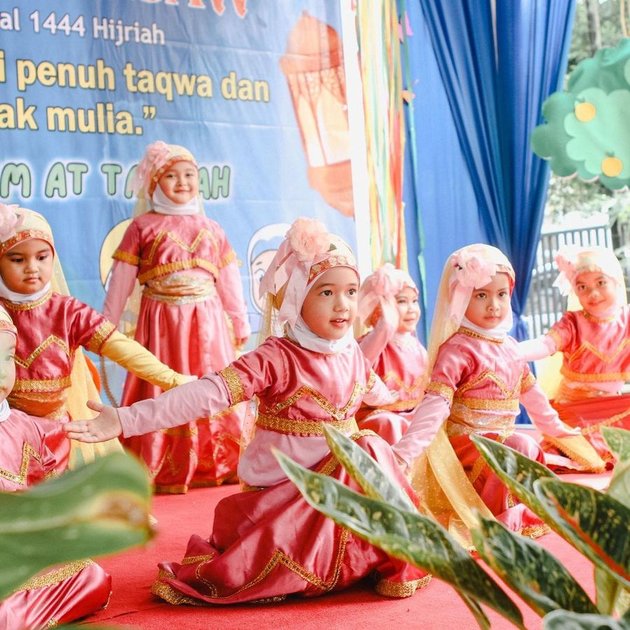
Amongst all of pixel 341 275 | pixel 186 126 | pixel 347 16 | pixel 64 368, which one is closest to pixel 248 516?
pixel 341 275

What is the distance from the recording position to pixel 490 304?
329 cm

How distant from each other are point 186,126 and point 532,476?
16.1 ft

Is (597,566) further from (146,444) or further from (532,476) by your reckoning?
(146,444)

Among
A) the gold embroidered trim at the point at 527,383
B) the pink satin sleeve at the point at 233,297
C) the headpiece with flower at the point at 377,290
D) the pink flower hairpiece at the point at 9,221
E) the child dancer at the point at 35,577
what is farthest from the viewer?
the pink satin sleeve at the point at 233,297

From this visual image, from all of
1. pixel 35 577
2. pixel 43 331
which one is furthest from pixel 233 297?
pixel 35 577

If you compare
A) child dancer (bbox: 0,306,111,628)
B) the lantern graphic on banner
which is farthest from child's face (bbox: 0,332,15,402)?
the lantern graphic on banner

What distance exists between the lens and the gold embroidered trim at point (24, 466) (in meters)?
2.38

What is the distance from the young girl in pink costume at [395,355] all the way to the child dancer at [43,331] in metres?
0.88

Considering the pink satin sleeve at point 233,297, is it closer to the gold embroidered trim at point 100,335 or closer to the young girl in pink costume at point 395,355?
the young girl in pink costume at point 395,355

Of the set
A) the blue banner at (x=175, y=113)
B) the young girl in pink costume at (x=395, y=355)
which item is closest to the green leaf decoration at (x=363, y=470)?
→ the young girl in pink costume at (x=395, y=355)

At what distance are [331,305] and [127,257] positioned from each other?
1.82m

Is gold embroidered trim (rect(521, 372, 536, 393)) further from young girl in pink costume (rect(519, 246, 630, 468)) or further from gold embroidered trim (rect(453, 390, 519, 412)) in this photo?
young girl in pink costume (rect(519, 246, 630, 468))

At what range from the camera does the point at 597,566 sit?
0.62 m

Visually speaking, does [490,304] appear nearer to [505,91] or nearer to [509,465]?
[509,465]
